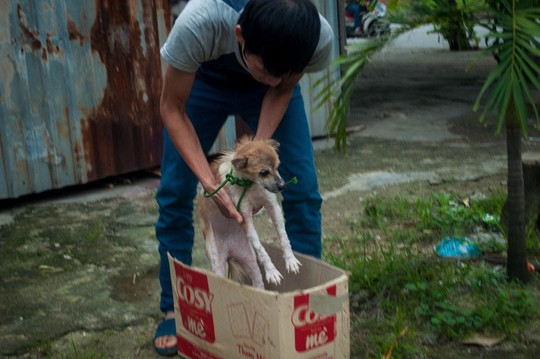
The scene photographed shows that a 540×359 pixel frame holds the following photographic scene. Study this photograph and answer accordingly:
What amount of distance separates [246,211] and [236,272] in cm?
42

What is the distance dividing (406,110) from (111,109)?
384 centimetres

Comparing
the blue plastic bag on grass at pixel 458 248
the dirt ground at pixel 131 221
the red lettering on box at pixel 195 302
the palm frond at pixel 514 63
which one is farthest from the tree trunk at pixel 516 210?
the red lettering on box at pixel 195 302

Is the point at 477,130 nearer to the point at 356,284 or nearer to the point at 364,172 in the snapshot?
the point at 364,172

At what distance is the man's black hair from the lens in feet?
8.38

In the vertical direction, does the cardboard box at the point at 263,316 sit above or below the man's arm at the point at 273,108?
below

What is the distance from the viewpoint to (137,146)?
20.3 ft


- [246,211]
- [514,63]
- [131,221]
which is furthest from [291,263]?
[131,221]

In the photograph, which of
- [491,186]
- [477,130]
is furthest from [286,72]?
[477,130]

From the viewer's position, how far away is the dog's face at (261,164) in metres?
2.76

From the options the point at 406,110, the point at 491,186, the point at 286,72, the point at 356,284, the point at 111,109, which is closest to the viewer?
the point at 286,72

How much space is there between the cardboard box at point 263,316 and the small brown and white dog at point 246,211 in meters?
0.15

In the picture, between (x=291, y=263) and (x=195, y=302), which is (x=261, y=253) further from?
(x=195, y=302)

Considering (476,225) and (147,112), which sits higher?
(147,112)

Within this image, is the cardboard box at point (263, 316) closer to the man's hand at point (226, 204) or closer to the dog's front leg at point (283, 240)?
the dog's front leg at point (283, 240)
